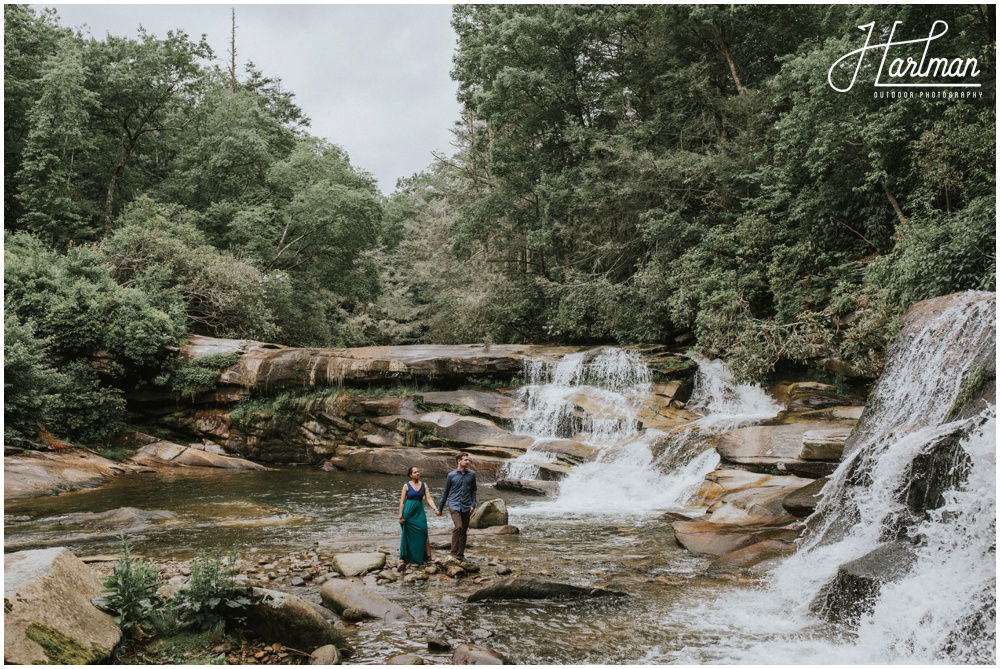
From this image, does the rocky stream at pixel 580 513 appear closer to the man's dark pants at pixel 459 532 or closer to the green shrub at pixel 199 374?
the man's dark pants at pixel 459 532

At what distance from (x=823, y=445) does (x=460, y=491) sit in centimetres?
639

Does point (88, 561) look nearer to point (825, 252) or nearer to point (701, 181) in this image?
point (825, 252)

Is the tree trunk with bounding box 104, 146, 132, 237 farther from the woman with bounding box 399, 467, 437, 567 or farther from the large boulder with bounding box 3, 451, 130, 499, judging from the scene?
the woman with bounding box 399, 467, 437, 567

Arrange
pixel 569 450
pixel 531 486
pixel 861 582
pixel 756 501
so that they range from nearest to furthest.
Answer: pixel 861 582
pixel 756 501
pixel 531 486
pixel 569 450

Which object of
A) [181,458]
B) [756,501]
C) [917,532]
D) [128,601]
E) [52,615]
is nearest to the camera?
[52,615]

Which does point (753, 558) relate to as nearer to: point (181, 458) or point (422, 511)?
point (422, 511)

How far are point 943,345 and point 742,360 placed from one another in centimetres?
707

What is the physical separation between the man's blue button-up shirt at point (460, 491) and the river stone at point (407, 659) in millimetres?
3132

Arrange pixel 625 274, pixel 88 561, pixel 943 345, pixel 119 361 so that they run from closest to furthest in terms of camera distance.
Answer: pixel 88 561
pixel 943 345
pixel 119 361
pixel 625 274

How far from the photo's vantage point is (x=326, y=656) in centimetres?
A: 505

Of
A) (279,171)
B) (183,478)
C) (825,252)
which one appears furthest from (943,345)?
(279,171)

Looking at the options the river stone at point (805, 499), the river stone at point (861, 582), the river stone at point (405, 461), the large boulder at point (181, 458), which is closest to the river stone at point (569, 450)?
Answer: the river stone at point (405, 461)

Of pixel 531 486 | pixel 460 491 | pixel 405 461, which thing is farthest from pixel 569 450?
pixel 460 491

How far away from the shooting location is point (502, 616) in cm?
621
